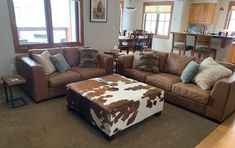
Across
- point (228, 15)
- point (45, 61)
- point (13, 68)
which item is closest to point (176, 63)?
point (45, 61)

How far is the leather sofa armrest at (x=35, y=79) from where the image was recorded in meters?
2.85

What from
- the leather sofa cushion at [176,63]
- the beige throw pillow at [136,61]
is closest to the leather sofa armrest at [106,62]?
the beige throw pillow at [136,61]

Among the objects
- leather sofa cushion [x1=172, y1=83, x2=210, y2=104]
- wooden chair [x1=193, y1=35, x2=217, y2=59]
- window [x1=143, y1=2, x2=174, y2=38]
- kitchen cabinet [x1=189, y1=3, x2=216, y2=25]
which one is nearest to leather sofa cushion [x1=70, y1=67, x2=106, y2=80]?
leather sofa cushion [x1=172, y1=83, x2=210, y2=104]

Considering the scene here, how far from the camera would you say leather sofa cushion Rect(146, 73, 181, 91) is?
10.3ft

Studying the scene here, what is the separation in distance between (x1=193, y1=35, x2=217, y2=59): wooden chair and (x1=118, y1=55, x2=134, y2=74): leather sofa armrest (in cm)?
255

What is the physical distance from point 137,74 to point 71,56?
1.51m

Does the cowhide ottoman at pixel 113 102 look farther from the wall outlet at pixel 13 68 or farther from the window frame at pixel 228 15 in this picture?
the window frame at pixel 228 15

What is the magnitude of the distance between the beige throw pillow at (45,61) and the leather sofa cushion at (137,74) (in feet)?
5.18

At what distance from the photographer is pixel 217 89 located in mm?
2564

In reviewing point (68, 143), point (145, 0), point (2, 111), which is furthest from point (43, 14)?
point (145, 0)

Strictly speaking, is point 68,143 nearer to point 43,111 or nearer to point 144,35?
point 43,111

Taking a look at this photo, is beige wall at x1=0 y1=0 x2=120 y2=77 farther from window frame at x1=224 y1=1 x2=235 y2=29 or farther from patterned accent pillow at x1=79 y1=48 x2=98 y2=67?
window frame at x1=224 y1=1 x2=235 y2=29

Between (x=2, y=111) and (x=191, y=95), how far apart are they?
3.04m

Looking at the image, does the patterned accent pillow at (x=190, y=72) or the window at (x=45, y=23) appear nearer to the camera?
the patterned accent pillow at (x=190, y=72)
